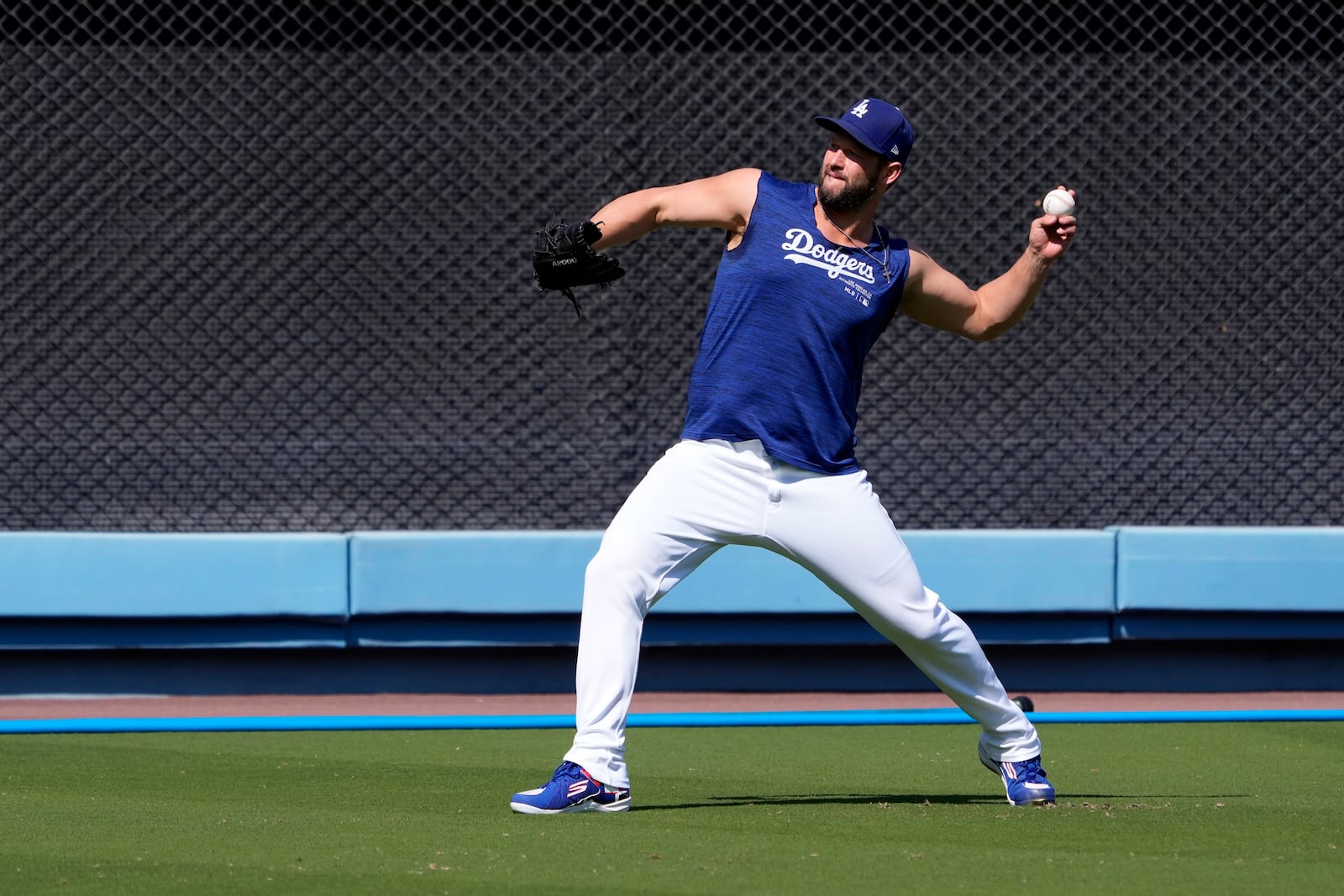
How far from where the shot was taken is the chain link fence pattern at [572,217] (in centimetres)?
723

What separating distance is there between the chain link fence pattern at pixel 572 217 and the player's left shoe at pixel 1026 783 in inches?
145

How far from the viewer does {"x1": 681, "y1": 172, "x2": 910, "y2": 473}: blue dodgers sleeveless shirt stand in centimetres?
361

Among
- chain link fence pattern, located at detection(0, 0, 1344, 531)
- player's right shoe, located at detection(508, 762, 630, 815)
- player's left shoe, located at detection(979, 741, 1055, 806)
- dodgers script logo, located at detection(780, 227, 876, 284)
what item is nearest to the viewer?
player's right shoe, located at detection(508, 762, 630, 815)

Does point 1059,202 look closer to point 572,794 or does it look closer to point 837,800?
point 837,800

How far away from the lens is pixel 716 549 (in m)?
3.56

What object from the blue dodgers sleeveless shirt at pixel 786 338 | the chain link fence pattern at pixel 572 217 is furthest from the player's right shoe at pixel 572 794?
the chain link fence pattern at pixel 572 217

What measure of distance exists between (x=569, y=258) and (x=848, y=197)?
636 millimetres

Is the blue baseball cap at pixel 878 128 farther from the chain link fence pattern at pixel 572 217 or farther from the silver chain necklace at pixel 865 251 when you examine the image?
the chain link fence pattern at pixel 572 217

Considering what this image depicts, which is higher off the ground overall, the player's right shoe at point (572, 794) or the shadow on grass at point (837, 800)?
the player's right shoe at point (572, 794)

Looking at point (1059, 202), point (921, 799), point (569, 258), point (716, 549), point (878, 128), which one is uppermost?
point (878, 128)

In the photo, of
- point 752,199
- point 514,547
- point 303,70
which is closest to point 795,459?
point 752,199

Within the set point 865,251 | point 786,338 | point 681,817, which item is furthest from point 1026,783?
point 865,251

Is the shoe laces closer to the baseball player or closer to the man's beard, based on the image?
the baseball player

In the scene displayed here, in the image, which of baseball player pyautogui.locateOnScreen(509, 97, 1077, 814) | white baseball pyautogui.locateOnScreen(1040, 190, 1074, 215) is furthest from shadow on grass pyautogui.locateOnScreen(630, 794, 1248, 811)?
white baseball pyautogui.locateOnScreen(1040, 190, 1074, 215)
